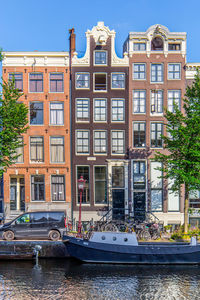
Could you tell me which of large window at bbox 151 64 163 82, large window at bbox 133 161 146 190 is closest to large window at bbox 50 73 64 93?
large window at bbox 151 64 163 82

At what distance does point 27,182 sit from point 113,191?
24.6ft

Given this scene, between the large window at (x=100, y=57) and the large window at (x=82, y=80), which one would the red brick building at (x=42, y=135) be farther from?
the large window at (x=100, y=57)

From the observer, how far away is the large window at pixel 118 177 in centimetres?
2858

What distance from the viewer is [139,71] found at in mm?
29062

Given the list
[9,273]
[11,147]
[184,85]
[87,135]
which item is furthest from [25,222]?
[184,85]

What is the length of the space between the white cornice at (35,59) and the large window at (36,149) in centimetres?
653

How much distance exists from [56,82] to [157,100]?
9.04m

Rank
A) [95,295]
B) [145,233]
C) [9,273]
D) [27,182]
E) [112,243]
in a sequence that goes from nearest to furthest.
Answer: [95,295]
[9,273]
[112,243]
[145,233]
[27,182]

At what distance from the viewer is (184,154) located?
2297 centimetres

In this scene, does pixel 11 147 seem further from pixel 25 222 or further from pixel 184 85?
pixel 184 85

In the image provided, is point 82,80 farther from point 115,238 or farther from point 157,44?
point 115,238

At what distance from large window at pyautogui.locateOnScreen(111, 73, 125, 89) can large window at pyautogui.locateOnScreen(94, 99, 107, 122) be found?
1678mm

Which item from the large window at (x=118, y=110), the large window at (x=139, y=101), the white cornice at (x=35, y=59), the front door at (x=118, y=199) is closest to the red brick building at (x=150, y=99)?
the large window at (x=139, y=101)

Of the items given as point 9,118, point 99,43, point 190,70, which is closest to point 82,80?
point 99,43
